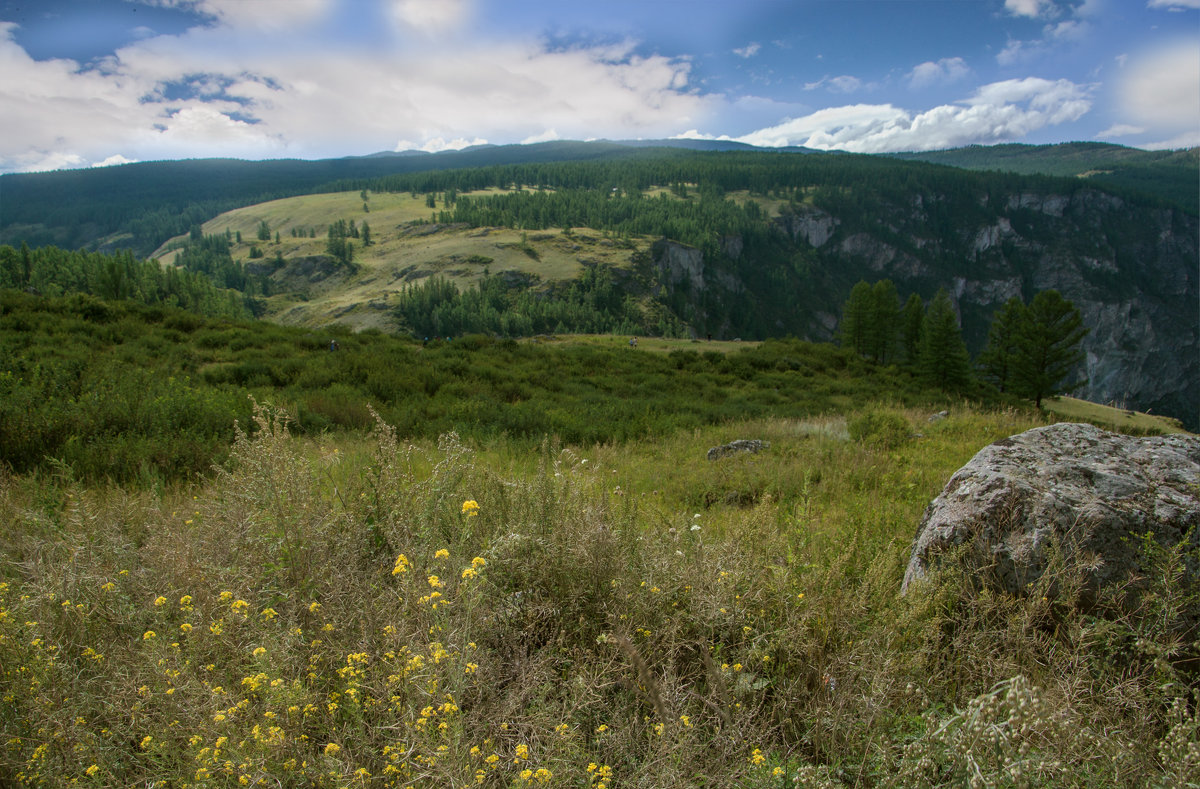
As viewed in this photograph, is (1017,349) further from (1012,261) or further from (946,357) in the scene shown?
(1012,261)

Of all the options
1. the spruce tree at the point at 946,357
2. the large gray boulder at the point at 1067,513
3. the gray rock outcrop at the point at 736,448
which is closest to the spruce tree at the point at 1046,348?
the spruce tree at the point at 946,357

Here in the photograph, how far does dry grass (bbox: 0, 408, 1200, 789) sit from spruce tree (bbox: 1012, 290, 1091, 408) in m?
44.9

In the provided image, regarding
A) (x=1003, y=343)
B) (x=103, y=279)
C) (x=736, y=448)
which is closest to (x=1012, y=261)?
(x=1003, y=343)

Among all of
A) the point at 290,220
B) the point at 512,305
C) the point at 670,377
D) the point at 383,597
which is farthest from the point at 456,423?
the point at 290,220

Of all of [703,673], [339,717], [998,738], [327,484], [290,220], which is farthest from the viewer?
[290,220]

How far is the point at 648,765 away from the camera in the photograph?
1.97m

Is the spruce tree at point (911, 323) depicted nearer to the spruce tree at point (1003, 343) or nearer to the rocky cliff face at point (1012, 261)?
the spruce tree at point (1003, 343)

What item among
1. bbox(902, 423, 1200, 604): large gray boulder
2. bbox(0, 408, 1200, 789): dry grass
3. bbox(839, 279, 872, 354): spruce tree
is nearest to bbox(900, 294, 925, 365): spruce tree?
bbox(839, 279, 872, 354): spruce tree

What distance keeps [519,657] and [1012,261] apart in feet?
775

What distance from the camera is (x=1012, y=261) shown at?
183625mm

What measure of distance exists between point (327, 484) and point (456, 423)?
561 cm

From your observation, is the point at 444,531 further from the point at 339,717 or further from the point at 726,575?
the point at 726,575

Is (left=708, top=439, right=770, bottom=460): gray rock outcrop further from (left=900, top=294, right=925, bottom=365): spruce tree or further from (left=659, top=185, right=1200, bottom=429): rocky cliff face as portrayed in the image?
(left=659, top=185, right=1200, bottom=429): rocky cliff face

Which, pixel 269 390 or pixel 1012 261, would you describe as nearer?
Answer: pixel 269 390
